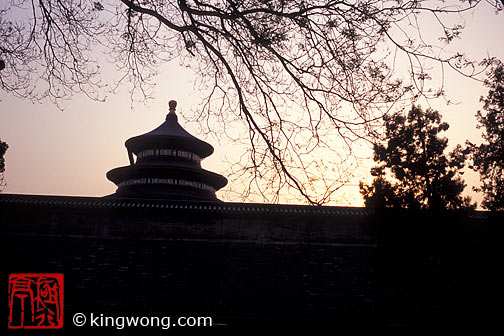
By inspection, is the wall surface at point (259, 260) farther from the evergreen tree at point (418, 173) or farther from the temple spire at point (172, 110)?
the temple spire at point (172, 110)

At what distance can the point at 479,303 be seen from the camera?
36.7ft

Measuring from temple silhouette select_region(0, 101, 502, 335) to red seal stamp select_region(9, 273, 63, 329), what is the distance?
1.57 feet

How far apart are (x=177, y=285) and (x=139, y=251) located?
1673 millimetres

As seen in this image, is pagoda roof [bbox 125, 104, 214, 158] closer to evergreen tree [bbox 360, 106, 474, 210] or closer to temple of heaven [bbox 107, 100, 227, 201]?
temple of heaven [bbox 107, 100, 227, 201]

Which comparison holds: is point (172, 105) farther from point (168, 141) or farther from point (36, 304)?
point (36, 304)

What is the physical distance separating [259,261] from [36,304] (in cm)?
621

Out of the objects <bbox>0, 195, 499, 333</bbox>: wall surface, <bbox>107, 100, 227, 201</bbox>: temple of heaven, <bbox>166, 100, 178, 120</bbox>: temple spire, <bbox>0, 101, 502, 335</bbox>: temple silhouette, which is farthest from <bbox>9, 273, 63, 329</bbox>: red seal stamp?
<bbox>166, 100, 178, 120</bbox>: temple spire

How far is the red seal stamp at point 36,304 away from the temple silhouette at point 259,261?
478 millimetres

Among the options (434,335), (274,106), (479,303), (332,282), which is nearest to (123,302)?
(332,282)

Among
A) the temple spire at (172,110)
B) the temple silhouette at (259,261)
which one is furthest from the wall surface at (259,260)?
the temple spire at (172,110)

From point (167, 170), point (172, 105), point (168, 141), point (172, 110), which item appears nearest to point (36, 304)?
point (167, 170)

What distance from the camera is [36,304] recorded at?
10.4 meters

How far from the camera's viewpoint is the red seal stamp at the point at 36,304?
32.6 feet

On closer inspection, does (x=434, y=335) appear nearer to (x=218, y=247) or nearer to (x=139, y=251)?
(x=218, y=247)
